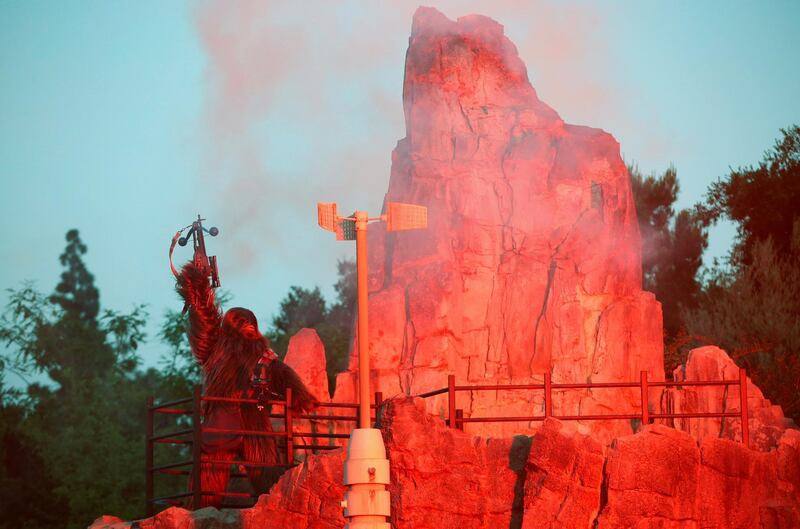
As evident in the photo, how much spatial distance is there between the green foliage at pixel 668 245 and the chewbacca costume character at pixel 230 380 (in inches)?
764

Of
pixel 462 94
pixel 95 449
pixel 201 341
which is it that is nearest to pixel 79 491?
pixel 95 449

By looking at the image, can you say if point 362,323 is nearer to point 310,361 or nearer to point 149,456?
point 149,456

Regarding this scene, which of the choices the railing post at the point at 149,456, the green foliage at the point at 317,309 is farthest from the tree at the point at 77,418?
the railing post at the point at 149,456

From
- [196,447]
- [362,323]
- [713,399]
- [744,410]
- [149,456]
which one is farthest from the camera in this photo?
[713,399]

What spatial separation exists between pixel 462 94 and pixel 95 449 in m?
13.4

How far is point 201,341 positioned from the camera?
1991 cm

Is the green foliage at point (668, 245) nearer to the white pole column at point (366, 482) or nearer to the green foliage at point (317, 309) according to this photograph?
the green foliage at point (317, 309)

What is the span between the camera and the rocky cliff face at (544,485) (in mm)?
18250

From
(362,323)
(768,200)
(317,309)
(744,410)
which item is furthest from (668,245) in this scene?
(362,323)

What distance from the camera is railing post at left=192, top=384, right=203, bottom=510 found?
1900 centimetres

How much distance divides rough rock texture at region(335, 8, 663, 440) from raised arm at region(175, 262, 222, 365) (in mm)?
6558

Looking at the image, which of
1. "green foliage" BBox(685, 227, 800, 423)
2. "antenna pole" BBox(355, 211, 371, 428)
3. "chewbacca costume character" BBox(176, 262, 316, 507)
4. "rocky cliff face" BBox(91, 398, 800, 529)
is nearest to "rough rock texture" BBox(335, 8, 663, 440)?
"green foliage" BBox(685, 227, 800, 423)

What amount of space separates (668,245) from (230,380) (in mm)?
22497

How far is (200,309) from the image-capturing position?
19.8 m
